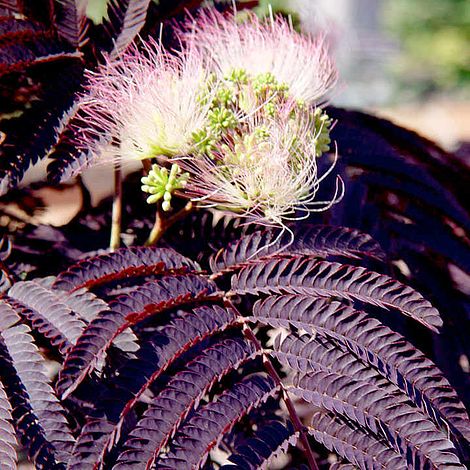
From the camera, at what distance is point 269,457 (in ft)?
2.78

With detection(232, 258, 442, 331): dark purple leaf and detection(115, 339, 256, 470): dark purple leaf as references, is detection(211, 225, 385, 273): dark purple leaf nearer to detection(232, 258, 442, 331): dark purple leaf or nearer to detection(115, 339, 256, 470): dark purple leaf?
detection(232, 258, 442, 331): dark purple leaf

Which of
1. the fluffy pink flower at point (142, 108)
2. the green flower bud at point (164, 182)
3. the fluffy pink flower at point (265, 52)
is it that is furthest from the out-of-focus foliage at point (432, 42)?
the green flower bud at point (164, 182)

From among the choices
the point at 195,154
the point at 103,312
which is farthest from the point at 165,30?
the point at 103,312

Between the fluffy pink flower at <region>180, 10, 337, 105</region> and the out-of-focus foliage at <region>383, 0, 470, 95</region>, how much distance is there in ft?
28.8

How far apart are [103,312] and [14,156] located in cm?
33

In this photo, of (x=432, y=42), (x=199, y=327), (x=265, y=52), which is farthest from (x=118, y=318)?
(x=432, y=42)

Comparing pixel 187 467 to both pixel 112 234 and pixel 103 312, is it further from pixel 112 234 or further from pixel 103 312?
pixel 112 234

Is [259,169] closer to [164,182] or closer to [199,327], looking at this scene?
[164,182]

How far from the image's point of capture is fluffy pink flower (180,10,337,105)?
1.21 meters

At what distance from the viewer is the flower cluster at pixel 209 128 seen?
3.34 feet

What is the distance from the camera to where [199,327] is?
91cm

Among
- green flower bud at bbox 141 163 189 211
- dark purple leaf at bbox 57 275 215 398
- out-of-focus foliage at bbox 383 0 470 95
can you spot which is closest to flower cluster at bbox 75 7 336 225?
green flower bud at bbox 141 163 189 211

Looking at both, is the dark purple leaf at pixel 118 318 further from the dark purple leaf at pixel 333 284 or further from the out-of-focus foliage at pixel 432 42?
the out-of-focus foliage at pixel 432 42

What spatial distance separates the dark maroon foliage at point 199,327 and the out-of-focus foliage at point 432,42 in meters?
8.93
